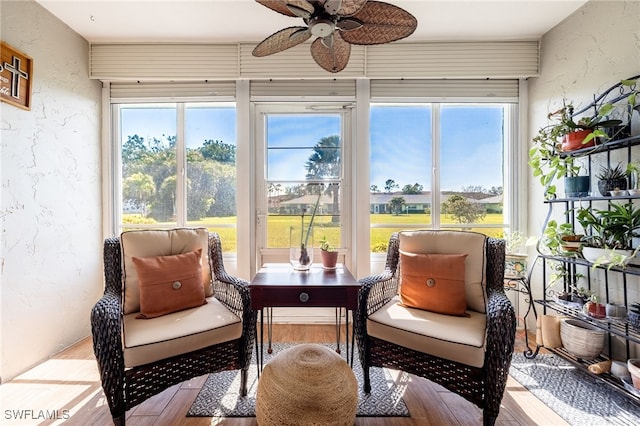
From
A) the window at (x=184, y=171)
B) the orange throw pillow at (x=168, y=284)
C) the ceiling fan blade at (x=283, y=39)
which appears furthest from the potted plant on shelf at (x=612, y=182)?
the window at (x=184, y=171)

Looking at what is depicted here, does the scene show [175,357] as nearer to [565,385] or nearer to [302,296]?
[302,296]

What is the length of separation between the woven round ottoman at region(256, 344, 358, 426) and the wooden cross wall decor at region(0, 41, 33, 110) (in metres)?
2.39

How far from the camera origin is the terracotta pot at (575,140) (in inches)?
73.2

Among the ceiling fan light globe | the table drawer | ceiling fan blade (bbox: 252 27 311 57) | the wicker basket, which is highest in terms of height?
ceiling fan blade (bbox: 252 27 311 57)

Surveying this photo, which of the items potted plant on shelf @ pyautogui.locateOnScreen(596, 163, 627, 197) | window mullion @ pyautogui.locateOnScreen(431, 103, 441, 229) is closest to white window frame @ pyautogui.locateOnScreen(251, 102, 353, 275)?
window mullion @ pyautogui.locateOnScreen(431, 103, 441, 229)

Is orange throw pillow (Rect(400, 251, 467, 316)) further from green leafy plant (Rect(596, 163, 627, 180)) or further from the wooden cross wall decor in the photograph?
the wooden cross wall decor

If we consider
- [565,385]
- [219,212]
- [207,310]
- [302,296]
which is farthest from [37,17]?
[565,385]

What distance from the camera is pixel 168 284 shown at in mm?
1662

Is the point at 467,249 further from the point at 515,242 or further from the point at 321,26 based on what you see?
the point at 321,26

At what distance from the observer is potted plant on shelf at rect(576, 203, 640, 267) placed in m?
1.61

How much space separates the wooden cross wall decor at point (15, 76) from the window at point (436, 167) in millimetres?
Result: 2661

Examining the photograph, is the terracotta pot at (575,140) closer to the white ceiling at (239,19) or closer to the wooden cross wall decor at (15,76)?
the white ceiling at (239,19)

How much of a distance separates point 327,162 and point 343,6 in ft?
5.45

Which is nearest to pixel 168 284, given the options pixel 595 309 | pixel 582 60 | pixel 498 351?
pixel 498 351
